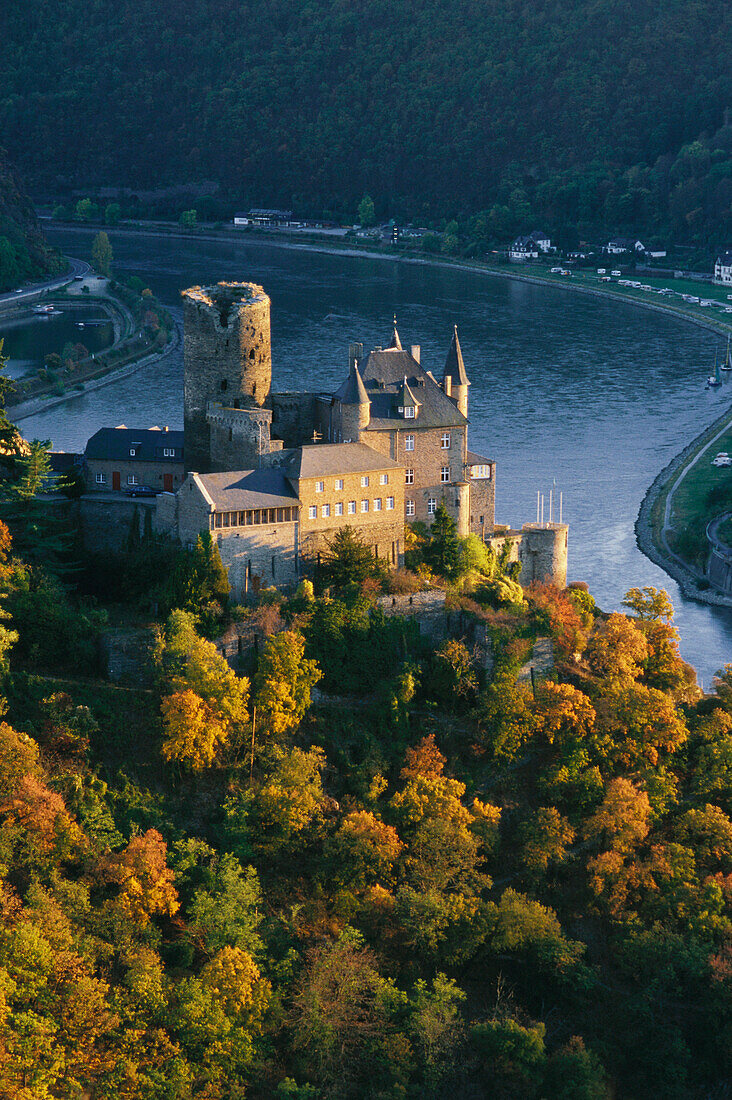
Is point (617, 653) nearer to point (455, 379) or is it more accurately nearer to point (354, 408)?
point (455, 379)

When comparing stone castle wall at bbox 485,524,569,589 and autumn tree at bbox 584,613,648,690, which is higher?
stone castle wall at bbox 485,524,569,589

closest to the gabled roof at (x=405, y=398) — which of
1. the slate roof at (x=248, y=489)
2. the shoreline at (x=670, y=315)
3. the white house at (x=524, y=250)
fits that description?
the slate roof at (x=248, y=489)

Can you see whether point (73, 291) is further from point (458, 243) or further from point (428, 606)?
point (428, 606)

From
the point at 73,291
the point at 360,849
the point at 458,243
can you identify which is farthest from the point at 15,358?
the point at 360,849

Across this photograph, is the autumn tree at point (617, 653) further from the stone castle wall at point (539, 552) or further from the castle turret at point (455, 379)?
the castle turret at point (455, 379)

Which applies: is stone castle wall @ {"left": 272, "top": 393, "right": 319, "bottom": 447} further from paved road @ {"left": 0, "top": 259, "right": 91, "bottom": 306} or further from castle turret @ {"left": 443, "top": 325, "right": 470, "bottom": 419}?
paved road @ {"left": 0, "top": 259, "right": 91, "bottom": 306}

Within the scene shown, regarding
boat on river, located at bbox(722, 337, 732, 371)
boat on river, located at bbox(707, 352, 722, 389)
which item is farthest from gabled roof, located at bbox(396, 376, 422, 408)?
boat on river, located at bbox(722, 337, 732, 371)

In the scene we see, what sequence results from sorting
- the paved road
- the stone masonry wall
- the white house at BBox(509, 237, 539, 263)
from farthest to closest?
the white house at BBox(509, 237, 539, 263), the paved road, the stone masonry wall
